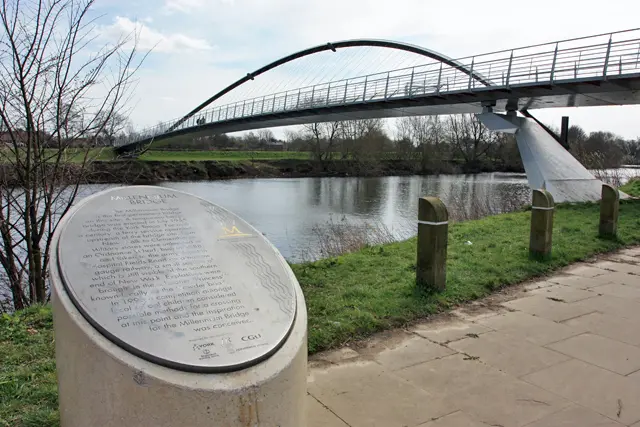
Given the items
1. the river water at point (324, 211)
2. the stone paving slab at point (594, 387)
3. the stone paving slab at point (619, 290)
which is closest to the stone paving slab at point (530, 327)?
the stone paving slab at point (594, 387)

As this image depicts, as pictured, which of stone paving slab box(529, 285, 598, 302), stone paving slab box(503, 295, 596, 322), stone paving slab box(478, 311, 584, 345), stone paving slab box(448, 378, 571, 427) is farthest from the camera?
stone paving slab box(529, 285, 598, 302)

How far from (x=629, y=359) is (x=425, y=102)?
1813cm

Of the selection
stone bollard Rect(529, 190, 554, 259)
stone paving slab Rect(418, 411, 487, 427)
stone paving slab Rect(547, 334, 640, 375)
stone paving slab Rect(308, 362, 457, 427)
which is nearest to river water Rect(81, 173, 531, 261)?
stone bollard Rect(529, 190, 554, 259)

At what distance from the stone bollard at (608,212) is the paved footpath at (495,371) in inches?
130

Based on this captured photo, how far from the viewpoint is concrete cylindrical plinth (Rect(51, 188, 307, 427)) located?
186 cm

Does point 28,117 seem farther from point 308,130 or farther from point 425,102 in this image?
point 308,130

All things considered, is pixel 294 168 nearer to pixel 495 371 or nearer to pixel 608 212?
pixel 608 212

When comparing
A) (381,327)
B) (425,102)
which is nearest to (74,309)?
(381,327)

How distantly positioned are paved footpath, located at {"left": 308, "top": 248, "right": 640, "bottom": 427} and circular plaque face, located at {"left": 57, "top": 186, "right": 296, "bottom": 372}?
0.81 meters

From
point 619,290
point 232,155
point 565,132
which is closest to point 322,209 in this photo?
point 565,132

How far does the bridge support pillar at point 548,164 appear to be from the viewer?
14977mm

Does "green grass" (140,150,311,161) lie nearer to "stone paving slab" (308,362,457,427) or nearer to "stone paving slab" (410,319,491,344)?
"stone paving slab" (410,319,491,344)

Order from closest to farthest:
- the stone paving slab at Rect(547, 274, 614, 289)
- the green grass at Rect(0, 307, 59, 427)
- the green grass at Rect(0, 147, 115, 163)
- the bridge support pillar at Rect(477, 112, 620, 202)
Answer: the green grass at Rect(0, 307, 59, 427)
the stone paving slab at Rect(547, 274, 614, 289)
the green grass at Rect(0, 147, 115, 163)
the bridge support pillar at Rect(477, 112, 620, 202)

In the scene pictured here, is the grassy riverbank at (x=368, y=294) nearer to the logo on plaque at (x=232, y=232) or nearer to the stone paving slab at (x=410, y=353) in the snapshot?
the stone paving slab at (x=410, y=353)
